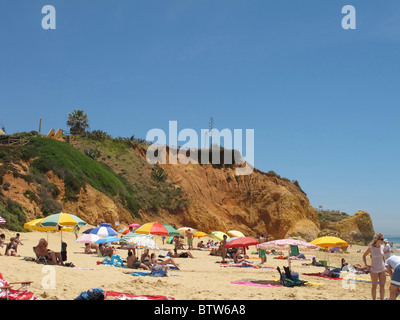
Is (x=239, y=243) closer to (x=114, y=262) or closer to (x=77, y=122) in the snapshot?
(x=114, y=262)

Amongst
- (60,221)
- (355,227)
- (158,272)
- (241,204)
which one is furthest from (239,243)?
(355,227)

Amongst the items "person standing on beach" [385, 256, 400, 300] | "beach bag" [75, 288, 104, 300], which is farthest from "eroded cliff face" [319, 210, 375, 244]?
"beach bag" [75, 288, 104, 300]

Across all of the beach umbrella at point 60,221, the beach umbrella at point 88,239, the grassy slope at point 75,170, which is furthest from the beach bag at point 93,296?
the grassy slope at point 75,170

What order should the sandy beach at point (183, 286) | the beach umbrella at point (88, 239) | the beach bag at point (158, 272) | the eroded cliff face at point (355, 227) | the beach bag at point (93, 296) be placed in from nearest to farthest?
the beach bag at point (93, 296)
the sandy beach at point (183, 286)
the beach bag at point (158, 272)
the beach umbrella at point (88, 239)
the eroded cliff face at point (355, 227)

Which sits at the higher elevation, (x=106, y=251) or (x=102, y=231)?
(x=102, y=231)

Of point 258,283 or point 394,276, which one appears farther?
point 258,283

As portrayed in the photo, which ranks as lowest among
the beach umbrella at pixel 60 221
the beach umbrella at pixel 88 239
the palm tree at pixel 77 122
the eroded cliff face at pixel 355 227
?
the eroded cliff face at pixel 355 227

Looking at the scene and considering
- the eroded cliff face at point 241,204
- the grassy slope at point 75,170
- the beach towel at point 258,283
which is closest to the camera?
the beach towel at point 258,283

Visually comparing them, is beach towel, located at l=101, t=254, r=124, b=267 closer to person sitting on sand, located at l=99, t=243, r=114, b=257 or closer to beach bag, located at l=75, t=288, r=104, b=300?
person sitting on sand, located at l=99, t=243, r=114, b=257

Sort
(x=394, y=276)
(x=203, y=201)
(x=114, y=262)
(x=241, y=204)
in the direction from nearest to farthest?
(x=394, y=276) < (x=114, y=262) < (x=203, y=201) < (x=241, y=204)

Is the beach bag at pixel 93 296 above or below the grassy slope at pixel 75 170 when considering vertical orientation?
below

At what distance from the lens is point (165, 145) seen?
2090 inches

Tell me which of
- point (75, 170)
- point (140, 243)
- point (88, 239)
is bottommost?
point (88, 239)

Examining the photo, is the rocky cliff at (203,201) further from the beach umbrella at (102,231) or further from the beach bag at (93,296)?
the beach bag at (93,296)
